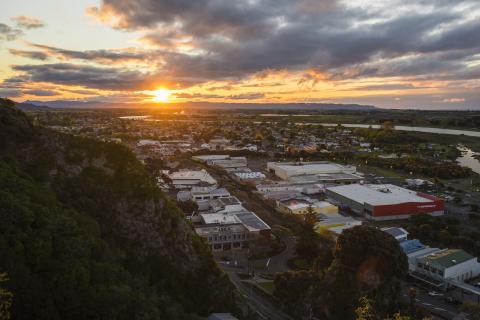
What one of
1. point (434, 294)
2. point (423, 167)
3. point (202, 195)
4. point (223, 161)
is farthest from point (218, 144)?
point (434, 294)

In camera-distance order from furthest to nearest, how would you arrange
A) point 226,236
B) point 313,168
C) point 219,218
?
point 313,168, point 219,218, point 226,236

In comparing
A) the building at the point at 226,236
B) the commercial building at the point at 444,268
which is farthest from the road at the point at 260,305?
the commercial building at the point at 444,268

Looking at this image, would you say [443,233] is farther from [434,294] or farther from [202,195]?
[202,195]

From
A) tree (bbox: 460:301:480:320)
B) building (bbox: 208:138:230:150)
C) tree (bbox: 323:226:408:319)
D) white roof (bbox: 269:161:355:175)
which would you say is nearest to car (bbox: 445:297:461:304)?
tree (bbox: 460:301:480:320)

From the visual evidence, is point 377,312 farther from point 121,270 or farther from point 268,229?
point 268,229

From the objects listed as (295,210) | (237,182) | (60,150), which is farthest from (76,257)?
(237,182)

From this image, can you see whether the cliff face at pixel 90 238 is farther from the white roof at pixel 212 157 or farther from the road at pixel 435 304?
the white roof at pixel 212 157

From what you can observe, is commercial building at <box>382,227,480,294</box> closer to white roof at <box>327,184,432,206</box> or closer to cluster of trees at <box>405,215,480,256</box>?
cluster of trees at <box>405,215,480,256</box>
